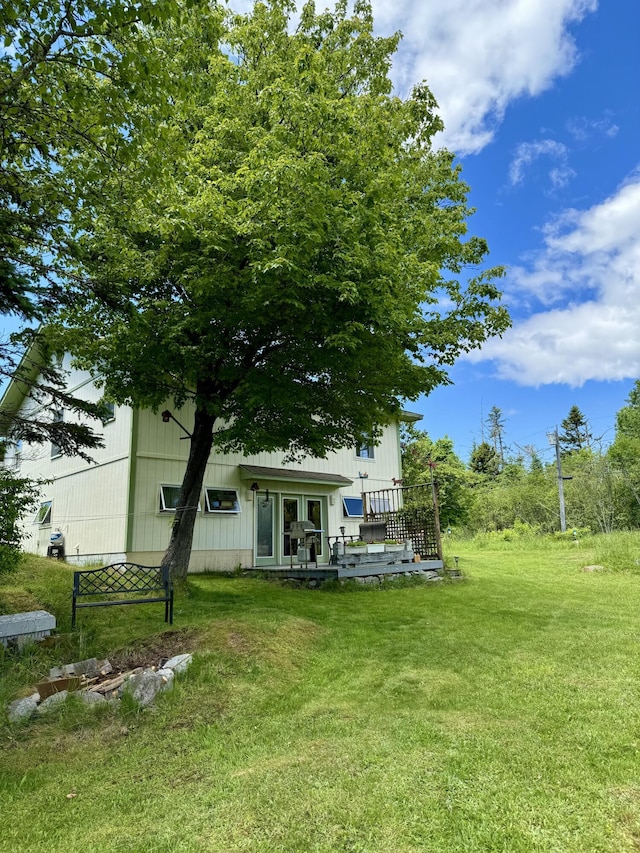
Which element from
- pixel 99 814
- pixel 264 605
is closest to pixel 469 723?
pixel 99 814

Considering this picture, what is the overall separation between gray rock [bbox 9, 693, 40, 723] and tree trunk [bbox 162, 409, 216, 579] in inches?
188

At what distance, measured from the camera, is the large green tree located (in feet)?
21.0

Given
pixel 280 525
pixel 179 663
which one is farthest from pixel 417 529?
pixel 179 663

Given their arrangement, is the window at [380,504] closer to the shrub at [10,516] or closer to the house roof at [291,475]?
the house roof at [291,475]

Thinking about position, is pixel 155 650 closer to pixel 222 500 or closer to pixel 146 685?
pixel 146 685

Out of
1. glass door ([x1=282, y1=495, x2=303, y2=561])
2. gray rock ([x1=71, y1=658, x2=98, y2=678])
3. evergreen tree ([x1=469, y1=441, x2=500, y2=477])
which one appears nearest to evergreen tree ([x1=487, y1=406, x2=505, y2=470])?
evergreen tree ([x1=469, y1=441, x2=500, y2=477])

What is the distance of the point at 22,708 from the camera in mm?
3859

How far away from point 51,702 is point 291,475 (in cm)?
1003

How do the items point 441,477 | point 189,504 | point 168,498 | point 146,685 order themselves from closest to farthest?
point 146,685 → point 189,504 → point 168,498 → point 441,477

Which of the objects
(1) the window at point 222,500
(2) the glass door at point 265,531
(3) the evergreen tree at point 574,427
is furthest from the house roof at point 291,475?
(3) the evergreen tree at point 574,427

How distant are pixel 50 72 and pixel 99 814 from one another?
572cm

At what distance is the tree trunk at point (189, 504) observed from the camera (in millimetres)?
9000

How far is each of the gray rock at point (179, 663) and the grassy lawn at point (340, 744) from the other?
10 centimetres

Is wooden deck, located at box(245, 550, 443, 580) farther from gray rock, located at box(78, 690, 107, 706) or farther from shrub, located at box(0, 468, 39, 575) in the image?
gray rock, located at box(78, 690, 107, 706)
